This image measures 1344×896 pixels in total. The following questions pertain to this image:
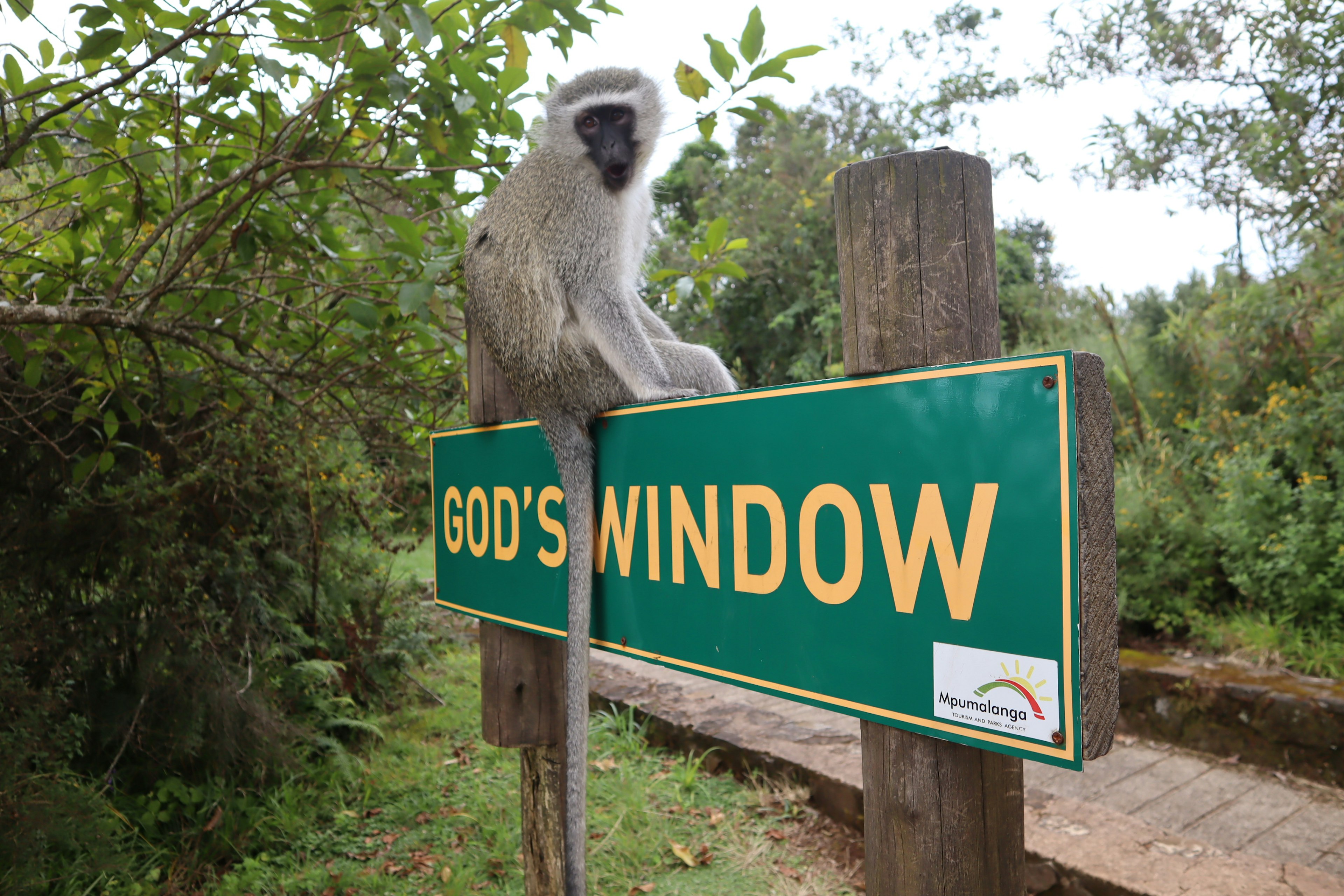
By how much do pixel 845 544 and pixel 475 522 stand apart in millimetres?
1403

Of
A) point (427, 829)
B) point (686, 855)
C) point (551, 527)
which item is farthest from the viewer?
point (427, 829)

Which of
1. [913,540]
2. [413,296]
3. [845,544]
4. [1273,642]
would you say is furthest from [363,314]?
[1273,642]

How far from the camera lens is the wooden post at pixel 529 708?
2.41m

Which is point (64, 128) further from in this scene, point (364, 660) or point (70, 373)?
point (364, 660)

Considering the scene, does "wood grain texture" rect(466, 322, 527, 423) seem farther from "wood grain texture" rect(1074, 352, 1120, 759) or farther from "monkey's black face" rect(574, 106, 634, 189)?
"wood grain texture" rect(1074, 352, 1120, 759)

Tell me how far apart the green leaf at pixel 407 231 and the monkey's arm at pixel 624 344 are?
533 mm

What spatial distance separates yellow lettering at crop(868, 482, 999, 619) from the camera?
1.12 metres

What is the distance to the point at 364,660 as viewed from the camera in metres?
5.47

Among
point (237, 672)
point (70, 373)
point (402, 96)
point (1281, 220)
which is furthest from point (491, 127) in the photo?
point (1281, 220)

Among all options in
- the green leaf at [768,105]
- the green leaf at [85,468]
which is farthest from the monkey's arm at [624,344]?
the green leaf at [85,468]

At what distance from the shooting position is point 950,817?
4.07ft

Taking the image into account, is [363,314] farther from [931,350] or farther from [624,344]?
[931,350]

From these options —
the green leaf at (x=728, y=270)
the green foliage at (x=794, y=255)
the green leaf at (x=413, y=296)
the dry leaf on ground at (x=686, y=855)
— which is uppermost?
the green foliage at (x=794, y=255)

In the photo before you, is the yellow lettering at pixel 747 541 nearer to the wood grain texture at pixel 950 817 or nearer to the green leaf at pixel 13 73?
the wood grain texture at pixel 950 817
